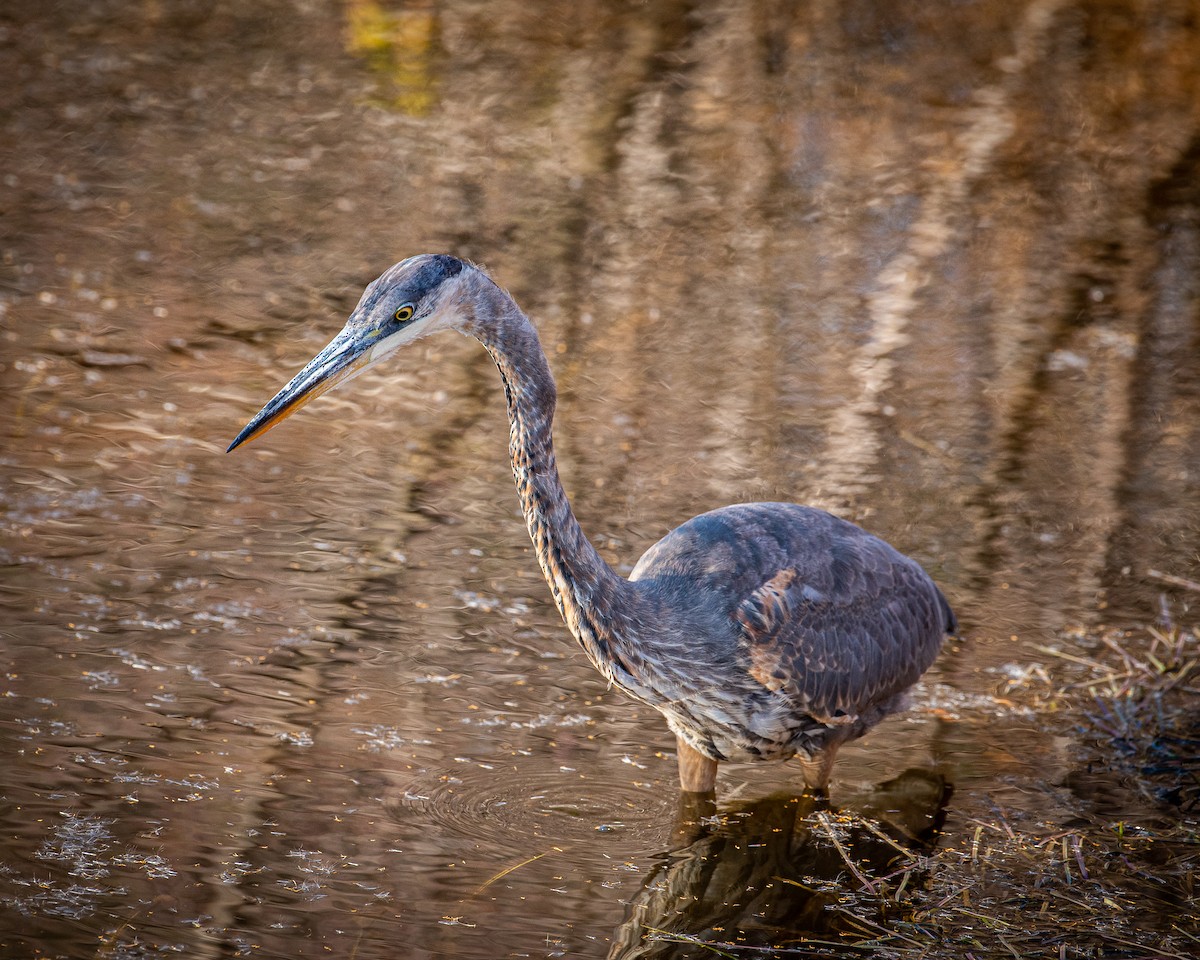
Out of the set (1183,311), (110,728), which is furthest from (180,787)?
(1183,311)

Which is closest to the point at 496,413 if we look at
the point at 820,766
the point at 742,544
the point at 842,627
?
the point at 742,544

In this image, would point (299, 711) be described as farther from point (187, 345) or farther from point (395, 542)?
point (187, 345)

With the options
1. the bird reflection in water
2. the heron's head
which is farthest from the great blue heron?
the bird reflection in water

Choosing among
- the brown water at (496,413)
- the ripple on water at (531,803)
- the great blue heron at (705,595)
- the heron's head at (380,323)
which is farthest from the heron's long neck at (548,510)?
the brown water at (496,413)

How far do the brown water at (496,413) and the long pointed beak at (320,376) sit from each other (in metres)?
1.42

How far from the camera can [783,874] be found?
5602 mm

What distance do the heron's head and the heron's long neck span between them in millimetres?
222

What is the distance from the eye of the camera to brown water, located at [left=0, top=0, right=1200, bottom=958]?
Result: 547cm

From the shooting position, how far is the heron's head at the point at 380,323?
498cm

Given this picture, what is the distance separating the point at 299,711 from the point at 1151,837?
10.6 feet

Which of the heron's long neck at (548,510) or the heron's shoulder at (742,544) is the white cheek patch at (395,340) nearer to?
the heron's long neck at (548,510)

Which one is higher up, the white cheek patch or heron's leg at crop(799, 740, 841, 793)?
the white cheek patch

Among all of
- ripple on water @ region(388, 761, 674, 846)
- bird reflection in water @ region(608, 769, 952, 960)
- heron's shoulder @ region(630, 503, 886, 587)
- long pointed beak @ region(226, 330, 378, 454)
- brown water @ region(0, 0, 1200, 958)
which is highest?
long pointed beak @ region(226, 330, 378, 454)

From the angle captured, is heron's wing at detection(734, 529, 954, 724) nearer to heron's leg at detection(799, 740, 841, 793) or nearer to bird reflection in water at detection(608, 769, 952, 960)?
heron's leg at detection(799, 740, 841, 793)
